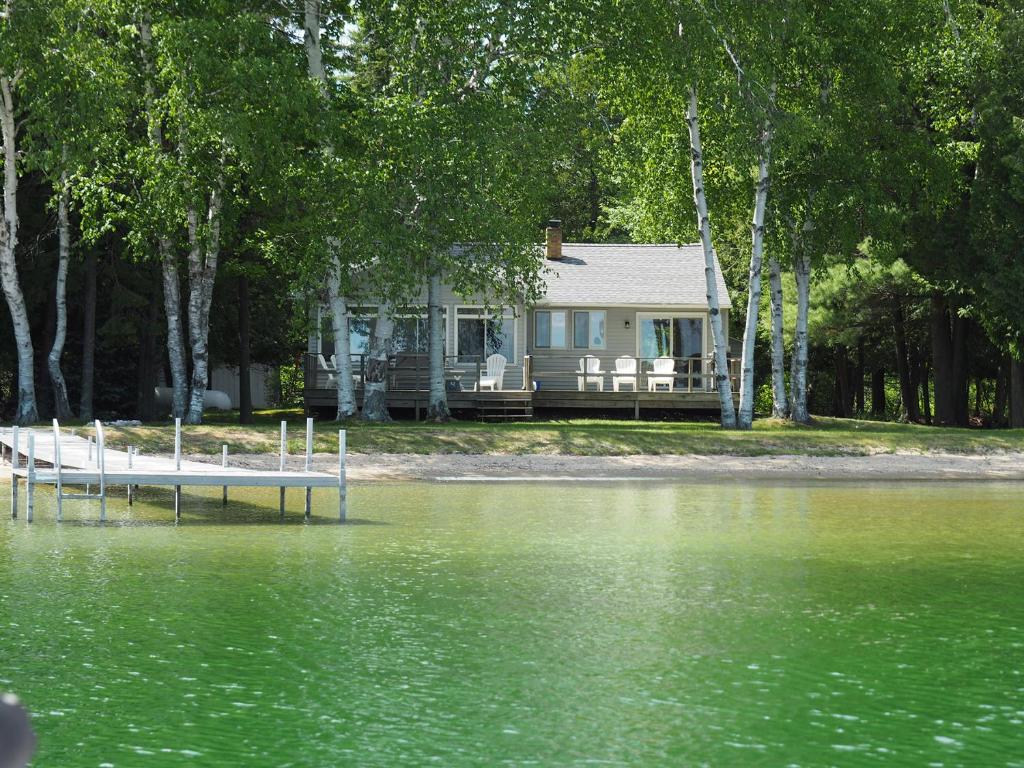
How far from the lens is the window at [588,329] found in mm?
38312

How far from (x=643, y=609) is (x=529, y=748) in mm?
4087

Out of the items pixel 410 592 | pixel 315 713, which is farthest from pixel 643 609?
pixel 315 713

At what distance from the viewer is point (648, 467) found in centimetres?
2456

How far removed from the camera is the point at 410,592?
38.8 ft

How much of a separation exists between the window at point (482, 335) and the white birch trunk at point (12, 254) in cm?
1173

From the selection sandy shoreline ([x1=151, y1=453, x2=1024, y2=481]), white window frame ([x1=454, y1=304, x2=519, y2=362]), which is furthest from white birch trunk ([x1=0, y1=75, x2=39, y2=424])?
white window frame ([x1=454, y1=304, x2=519, y2=362])

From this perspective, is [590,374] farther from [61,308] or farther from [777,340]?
[61,308]

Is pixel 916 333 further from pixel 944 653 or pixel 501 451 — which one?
pixel 944 653

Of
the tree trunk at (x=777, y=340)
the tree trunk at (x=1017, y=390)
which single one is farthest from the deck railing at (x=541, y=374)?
the tree trunk at (x=1017, y=390)

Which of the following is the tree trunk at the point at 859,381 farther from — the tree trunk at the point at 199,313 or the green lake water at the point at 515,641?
the green lake water at the point at 515,641

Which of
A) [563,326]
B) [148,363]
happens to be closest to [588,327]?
[563,326]

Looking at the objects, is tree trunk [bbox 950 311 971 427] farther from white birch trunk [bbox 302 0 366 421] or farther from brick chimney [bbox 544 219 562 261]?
white birch trunk [bbox 302 0 366 421]

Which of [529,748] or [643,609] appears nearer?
[529,748]

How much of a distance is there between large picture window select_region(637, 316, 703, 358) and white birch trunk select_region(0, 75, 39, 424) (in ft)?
52.8
